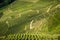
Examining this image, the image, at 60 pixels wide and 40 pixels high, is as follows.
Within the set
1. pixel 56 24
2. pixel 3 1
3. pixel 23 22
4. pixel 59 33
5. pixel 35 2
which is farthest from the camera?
pixel 3 1

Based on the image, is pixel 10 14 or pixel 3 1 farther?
pixel 3 1

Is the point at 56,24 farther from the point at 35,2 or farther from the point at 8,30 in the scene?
the point at 35,2

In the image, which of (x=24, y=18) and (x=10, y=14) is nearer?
(x=24, y=18)

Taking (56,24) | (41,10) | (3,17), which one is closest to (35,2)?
(41,10)

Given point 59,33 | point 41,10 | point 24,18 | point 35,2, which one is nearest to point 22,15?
point 24,18

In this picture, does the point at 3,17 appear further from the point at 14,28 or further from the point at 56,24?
the point at 56,24

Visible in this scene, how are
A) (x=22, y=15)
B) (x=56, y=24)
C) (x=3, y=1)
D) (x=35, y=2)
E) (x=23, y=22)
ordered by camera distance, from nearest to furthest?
1. (x=56, y=24)
2. (x=23, y=22)
3. (x=22, y=15)
4. (x=35, y=2)
5. (x=3, y=1)

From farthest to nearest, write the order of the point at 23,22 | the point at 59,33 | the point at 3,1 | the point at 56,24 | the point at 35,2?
the point at 3,1
the point at 35,2
the point at 23,22
the point at 56,24
the point at 59,33
